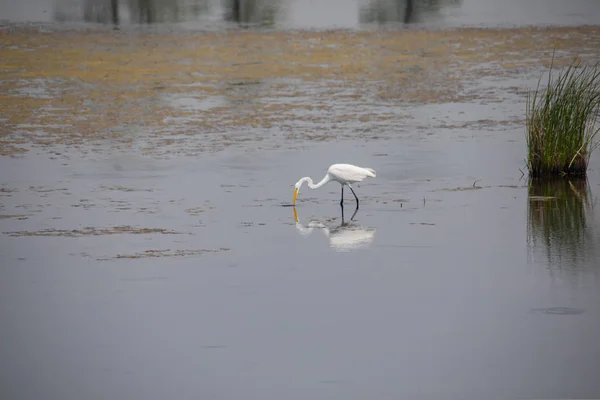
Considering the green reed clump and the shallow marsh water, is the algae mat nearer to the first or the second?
the shallow marsh water

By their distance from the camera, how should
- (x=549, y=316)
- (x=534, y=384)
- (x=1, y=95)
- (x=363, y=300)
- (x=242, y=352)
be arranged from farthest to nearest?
(x=1, y=95) → (x=363, y=300) → (x=549, y=316) → (x=242, y=352) → (x=534, y=384)

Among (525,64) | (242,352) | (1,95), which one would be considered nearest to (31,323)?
(242,352)

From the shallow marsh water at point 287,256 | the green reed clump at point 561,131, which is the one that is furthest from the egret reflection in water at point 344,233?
the green reed clump at point 561,131

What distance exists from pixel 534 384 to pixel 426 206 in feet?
18.6

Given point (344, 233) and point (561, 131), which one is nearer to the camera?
point (344, 233)

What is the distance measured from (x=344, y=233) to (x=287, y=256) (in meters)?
1.09

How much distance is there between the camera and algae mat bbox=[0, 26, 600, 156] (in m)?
19.0

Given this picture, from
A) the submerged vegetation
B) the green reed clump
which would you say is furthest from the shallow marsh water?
the green reed clump

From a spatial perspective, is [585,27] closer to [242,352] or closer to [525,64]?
[525,64]

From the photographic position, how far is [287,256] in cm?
1072

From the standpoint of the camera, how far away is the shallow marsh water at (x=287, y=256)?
25.2ft

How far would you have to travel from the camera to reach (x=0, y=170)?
15.8 metres

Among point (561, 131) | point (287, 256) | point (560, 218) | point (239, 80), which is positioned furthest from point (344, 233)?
point (239, 80)

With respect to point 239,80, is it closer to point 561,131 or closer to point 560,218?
point 561,131
